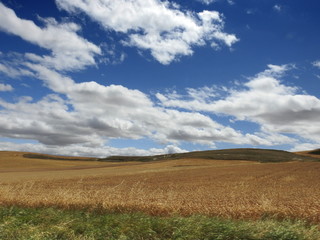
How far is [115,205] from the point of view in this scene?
13.0 m

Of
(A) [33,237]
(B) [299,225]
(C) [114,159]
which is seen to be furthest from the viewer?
(C) [114,159]

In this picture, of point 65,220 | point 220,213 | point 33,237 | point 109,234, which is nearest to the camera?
point 33,237

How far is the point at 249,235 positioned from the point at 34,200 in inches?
395

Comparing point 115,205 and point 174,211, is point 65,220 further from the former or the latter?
point 174,211

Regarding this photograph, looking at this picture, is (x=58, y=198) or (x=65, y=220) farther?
(x=58, y=198)

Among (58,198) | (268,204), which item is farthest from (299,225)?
(58,198)

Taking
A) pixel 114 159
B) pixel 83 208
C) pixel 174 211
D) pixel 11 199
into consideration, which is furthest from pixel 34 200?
pixel 114 159

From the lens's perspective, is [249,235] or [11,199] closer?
[249,235]

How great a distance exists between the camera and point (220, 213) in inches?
452

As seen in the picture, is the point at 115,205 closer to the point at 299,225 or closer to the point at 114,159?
the point at 299,225

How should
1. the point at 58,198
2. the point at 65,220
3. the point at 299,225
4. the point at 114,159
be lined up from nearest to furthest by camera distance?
the point at 299,225 → the point at 65,220 → the point at 58,198 → the point at 114,159

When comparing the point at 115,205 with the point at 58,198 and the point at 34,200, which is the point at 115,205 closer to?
the point at 58,198

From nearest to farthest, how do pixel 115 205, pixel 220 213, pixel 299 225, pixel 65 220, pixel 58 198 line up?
1. pixel 299 225
2. pixel 65 220
3. pixel 220 213
4. pixel 115 205
5. pixel 58 198

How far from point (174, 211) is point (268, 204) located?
347cm
